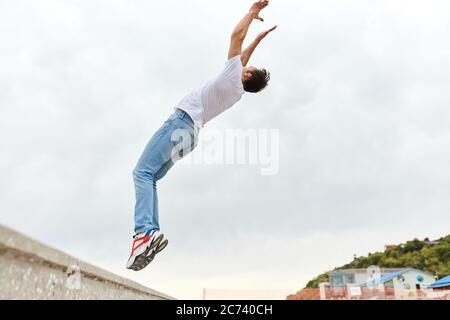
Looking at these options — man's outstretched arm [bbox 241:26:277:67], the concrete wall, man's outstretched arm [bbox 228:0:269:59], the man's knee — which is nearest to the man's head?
man's outstretched arm [bbox 241:26:277:67]

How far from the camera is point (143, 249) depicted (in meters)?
3.77

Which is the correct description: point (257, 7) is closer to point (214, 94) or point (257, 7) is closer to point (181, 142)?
point (214, 94)

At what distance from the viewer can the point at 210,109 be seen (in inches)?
178

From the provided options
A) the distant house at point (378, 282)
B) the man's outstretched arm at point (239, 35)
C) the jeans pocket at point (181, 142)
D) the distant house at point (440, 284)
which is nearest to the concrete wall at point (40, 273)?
the jeans pocket at point (181, 142)

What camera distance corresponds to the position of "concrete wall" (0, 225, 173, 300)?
1.46m

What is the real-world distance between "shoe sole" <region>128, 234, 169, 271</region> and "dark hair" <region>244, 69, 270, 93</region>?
201 centimetres

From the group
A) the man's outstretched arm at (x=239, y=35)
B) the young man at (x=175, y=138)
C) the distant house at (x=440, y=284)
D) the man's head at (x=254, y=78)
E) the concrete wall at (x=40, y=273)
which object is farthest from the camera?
the distant house at (x=440, y=284)

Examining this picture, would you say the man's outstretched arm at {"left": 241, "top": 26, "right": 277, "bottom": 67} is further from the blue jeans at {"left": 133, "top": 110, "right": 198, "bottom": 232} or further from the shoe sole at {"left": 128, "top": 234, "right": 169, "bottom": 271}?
the shoe sole at {"left": 128, "top": 234, "right": 169, "bottom": 271}

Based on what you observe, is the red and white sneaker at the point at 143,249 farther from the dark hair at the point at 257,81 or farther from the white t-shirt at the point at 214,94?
the dark hair at the point at 257,81

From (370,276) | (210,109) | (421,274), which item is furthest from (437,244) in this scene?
(210,109)

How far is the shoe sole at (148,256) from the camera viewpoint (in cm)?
379

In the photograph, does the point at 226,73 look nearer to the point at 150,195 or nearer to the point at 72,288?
the point at 150,195

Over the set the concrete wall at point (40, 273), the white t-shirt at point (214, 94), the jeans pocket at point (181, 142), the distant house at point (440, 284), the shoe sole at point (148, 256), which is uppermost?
the distant house at point (440, 284)
